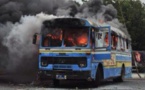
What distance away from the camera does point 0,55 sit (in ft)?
65.1

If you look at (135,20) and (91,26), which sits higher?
(135,20)

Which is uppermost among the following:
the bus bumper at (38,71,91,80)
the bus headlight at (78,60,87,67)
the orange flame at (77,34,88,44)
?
the orange flame at (77,34,88,44)

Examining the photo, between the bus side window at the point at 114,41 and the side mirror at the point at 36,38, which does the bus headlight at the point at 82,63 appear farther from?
the bus side window at the point at 114,41

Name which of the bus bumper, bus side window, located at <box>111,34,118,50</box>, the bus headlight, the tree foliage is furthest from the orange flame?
the tree foliage

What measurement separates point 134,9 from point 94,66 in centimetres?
3797

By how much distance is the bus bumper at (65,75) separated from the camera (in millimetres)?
17016

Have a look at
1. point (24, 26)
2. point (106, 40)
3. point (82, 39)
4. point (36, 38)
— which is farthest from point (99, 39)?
→ point (24, 26)

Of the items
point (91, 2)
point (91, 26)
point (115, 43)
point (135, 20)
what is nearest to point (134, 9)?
point (135, 20)

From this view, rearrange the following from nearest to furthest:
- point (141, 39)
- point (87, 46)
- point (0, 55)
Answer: point (87, 46), point (0, 55), point (141, 39)

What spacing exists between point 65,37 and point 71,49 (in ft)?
2.08

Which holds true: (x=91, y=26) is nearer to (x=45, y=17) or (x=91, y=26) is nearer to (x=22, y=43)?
(x=45, y=17)

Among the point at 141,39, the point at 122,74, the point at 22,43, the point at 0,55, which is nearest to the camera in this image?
the point at 22,43

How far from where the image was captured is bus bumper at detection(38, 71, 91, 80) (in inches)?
670

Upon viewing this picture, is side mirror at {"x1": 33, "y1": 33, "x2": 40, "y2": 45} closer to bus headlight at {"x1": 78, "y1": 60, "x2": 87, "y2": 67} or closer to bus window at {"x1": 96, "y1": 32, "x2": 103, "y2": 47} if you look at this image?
bus headlight at {"x1": 78, "y1": 60, "x2": 87, "y2": 67}
